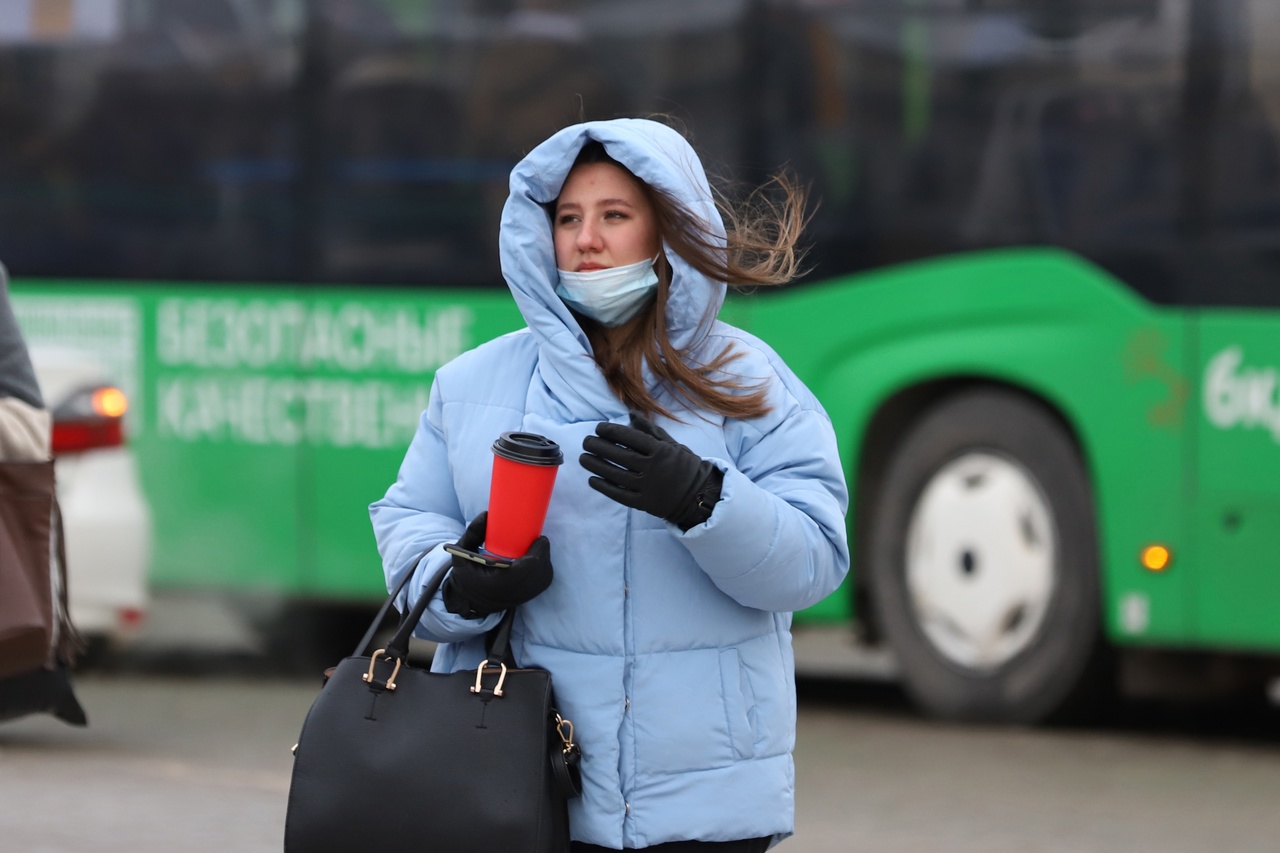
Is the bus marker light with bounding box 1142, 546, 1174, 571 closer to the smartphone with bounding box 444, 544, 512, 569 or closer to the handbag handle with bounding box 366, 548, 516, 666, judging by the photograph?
the handbag handle with bounding box 366, 548, 516, 666

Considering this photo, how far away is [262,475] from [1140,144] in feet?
11.7

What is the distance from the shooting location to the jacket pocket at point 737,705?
297 cm

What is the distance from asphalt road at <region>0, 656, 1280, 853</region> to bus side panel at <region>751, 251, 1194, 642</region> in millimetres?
578

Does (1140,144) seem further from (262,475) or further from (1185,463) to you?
(262,475)

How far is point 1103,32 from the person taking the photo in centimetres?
742

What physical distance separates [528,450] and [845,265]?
5075 millimetres

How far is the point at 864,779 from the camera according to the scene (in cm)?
667

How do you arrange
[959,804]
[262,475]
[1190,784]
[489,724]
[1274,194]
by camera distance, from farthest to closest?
1. [262,475]
2. [1274,194]
3. [1190,784]
4. [959,804]
5. [489,724]

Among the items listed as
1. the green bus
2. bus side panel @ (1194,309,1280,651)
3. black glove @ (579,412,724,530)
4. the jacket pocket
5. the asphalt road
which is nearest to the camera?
black glove @ (579,412,724,530)

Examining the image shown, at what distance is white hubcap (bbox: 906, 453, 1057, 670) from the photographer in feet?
24.7

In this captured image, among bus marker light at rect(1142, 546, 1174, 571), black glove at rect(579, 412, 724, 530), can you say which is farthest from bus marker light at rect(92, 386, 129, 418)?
black glove at rect(579, 412, 724, 530)

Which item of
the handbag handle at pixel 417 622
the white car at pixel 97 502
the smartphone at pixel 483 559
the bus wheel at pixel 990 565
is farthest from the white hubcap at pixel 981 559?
the smartphone at pixel 483 559

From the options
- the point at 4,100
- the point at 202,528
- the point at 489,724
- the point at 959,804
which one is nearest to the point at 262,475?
the point at 202,528

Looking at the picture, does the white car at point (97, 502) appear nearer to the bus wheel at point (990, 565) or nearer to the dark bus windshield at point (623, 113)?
the dark bus windshield at point (623, 113)
